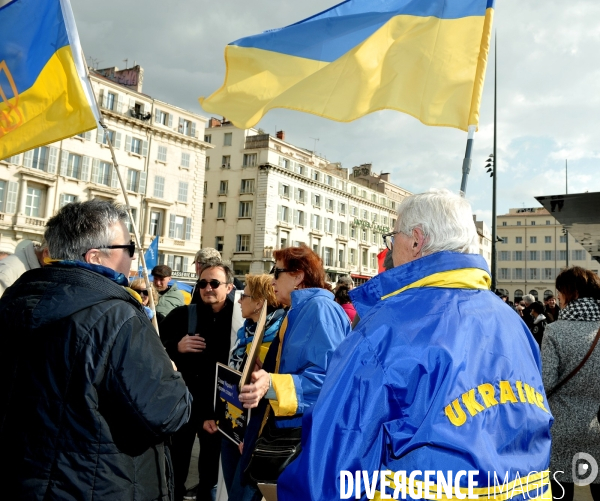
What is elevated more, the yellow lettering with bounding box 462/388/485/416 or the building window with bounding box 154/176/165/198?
the building window with bounding box 154/176/165/198

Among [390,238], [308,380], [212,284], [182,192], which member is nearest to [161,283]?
[212,284]

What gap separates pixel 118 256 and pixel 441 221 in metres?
1.42

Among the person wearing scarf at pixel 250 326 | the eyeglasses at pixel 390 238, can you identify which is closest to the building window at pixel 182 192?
the person wearing scarf at pixel 250 326

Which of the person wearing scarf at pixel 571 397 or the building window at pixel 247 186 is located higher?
the building window at pixel 247 186

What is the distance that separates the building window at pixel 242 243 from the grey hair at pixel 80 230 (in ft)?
164

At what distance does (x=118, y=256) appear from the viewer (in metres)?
2.37

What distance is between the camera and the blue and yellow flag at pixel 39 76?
4.24 meters

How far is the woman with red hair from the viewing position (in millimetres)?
2723

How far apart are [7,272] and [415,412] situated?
3.74 m

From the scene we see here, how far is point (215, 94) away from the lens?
13.3ft

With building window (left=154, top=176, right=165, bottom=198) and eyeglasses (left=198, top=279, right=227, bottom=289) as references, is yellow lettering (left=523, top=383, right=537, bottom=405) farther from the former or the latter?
building window (left=154, top=176, right=165, bottom=198)

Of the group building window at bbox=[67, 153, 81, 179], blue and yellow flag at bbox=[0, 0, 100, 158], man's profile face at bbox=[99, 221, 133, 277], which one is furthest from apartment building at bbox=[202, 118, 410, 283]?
man's profile face at bbox=[99, 221, 133, 277]

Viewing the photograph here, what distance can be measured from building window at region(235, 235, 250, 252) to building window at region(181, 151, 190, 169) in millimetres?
10744

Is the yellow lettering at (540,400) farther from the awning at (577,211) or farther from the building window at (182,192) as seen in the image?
the building window at (182,192)
